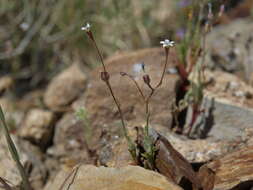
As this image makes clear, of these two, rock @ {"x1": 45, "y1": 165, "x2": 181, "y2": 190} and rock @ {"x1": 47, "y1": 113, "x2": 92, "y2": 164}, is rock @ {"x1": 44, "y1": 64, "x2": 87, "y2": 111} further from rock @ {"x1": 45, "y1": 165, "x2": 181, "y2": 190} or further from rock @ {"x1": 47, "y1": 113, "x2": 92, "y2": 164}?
rock @ {"x1": 45, "y1": 165, "x2": 181, "y2": 190}

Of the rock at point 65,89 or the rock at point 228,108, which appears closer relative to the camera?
the rock at point 228,108

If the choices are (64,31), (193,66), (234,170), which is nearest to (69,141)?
(193,66)

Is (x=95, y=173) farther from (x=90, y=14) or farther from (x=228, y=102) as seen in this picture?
(x=90, y=14)

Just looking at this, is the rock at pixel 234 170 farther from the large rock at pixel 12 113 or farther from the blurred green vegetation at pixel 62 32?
the blurred green vegetation at pixel 62 32

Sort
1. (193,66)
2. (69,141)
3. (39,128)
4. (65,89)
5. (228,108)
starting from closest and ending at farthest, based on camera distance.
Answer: (228,108), (193,66), (69,141), (39,128), (65,89)

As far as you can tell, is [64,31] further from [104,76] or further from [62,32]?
[104,76]

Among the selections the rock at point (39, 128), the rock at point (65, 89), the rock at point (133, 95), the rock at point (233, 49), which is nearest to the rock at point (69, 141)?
the rock at point (39, 128)

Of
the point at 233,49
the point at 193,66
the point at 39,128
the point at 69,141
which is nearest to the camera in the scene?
the point at 193,66
